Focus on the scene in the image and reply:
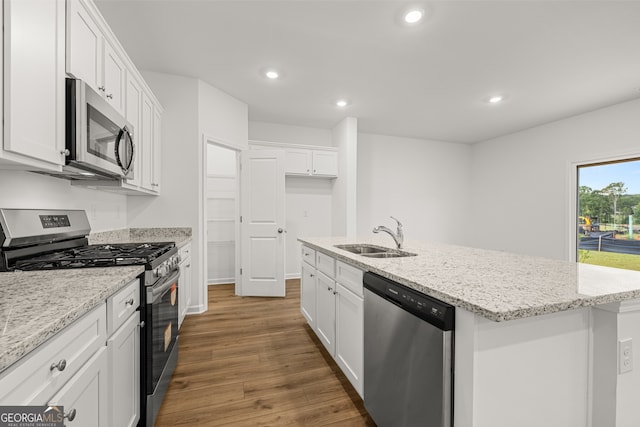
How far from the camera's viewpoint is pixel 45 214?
1.60m

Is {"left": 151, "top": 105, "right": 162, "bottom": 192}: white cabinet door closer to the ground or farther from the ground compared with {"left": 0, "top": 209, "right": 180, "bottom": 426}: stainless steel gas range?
farther from the ground

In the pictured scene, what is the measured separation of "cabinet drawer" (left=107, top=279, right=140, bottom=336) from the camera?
1075 mm

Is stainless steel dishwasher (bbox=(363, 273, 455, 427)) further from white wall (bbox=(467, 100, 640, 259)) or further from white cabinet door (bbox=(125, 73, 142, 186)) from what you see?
white wall (bbox=(467, 100, 640, 259))

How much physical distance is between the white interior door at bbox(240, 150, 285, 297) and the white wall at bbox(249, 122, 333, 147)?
95 cm

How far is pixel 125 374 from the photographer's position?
1204 mm

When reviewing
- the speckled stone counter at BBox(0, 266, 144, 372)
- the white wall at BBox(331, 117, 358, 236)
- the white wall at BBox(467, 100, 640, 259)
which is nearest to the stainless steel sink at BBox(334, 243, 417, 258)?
the speckled stone counter at BBox(0, 266, 144, 372)

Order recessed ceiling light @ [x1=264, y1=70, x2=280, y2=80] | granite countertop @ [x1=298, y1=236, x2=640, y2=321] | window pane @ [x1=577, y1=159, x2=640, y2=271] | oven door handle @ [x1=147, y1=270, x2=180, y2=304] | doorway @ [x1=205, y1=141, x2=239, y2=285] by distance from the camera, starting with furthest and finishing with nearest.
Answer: doorway @ [x1=205, y1=141, x2=239, y2=285]
window pane @ [x1=577, y1=159, x2=640, y2=271]
recessed ceiling light @ [x1=264, y1=70, x2=280, y2=80]
oven door handle @ [x1=147, y1=270, x2=180, y2=304]
granite countertop @ [x1=298, y1=236, x2=640, y2=321]

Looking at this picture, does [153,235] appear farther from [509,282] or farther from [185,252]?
[509,282]

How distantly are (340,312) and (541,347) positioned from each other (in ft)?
3.79

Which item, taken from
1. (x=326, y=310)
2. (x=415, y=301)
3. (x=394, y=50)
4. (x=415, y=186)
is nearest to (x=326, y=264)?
(x=326, y=310)

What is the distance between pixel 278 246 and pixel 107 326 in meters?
2.80

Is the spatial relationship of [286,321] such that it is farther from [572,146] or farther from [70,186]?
[572,146]

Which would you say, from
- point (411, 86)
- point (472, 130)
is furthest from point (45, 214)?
point (472, 130)

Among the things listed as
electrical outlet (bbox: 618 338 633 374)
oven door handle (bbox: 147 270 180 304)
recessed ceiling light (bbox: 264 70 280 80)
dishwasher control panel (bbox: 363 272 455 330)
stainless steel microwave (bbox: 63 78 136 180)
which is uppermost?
recessed ceiling light (bbox: 264 70 280 80)
